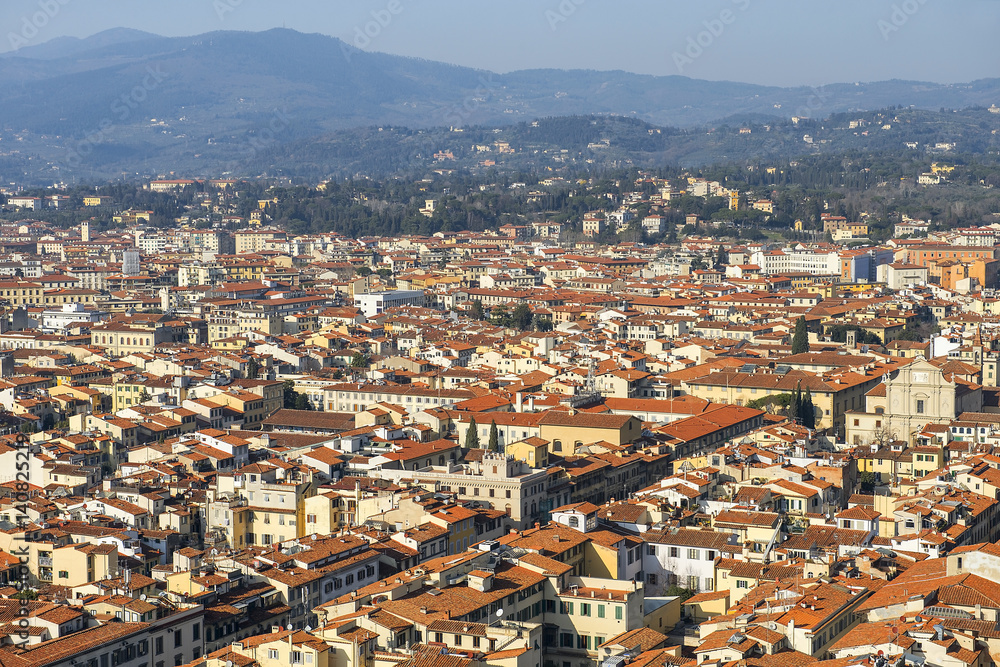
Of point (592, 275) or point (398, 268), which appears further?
point (398, 268)

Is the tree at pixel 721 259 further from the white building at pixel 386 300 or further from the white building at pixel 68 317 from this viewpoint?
the white building at pixel 68 317

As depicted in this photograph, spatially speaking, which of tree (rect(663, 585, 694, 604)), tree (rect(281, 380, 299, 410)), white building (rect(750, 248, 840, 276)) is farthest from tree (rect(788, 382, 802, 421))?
white building (rect(750, 248, 840, 276))

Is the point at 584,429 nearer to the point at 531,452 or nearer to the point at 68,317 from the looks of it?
the point at 531,452

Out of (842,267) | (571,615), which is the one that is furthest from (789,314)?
(571,615)

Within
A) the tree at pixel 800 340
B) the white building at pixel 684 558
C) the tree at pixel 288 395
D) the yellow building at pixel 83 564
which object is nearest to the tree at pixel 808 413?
the tree at pixel 800 340

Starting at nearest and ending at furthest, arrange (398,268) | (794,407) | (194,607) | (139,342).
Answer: (194,607) → (794,407) → (139,342) → (398,268)

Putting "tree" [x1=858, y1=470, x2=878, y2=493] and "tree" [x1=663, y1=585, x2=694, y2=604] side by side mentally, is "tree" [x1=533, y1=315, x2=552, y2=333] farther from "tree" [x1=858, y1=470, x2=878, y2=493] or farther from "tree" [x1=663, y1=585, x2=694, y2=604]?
"tree" [x1=663, y1=585, x2=694, y2=604]

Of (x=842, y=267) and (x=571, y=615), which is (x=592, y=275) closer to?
(x=842, y=267)

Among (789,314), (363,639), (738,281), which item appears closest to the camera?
(363,639)
